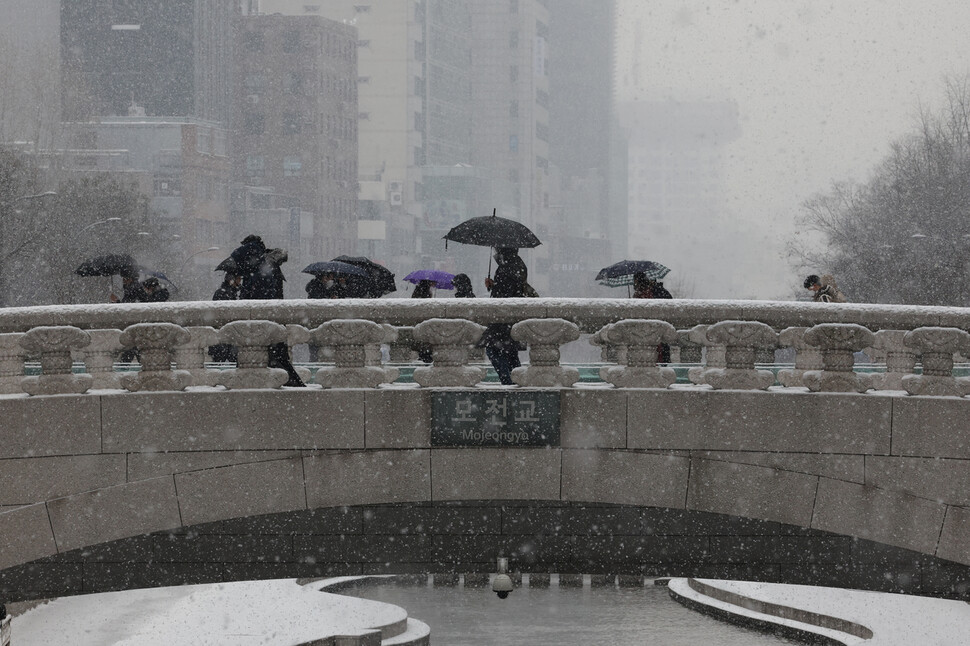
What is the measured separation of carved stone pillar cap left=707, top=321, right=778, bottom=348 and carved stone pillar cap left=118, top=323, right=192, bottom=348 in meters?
4.50

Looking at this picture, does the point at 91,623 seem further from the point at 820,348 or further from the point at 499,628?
the point at 820,348

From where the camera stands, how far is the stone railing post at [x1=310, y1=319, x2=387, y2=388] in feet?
39.1

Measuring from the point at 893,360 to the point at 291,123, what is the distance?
319ft

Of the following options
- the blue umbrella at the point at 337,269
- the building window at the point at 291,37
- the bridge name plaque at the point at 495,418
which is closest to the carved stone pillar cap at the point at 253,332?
the bridge name plaque at the point at 495,418

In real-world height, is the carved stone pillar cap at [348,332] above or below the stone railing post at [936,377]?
above

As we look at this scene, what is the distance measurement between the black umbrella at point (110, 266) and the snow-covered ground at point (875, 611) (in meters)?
11.5

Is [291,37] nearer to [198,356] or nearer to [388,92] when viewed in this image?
[388,92]

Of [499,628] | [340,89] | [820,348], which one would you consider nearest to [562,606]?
[499,628]

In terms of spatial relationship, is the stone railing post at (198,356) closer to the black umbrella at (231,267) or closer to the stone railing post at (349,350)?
the stone railing post at (349,350)

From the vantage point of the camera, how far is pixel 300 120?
107438 mm

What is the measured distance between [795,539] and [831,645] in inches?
463

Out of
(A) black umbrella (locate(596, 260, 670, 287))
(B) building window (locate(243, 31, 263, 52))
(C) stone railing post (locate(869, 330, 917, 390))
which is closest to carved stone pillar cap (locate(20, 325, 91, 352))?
(C) stone railing post (locate(869, 330, 917, 390))

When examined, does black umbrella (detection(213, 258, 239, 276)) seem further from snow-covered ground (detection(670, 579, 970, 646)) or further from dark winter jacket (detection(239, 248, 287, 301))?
snow-covered ground (detection(670, 579, 970, 646))

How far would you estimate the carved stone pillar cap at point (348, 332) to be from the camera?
11891 mm
